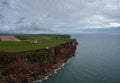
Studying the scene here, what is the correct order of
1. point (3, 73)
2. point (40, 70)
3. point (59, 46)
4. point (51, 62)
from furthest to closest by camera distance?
point (59, 46) → point (51, 62) → point (40, 70) → point (3, 73)

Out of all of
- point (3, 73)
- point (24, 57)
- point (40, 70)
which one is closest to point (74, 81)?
point (40, 70)

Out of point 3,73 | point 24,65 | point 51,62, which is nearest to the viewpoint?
point 3,73

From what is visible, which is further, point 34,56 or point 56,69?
point 56,69

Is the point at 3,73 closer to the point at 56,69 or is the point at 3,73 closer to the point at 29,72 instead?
the point at 29,72

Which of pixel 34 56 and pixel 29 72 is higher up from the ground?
pixel 34 56

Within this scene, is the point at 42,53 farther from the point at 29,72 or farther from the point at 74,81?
the point at 74,81

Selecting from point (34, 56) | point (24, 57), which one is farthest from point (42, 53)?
point (24, 57)
